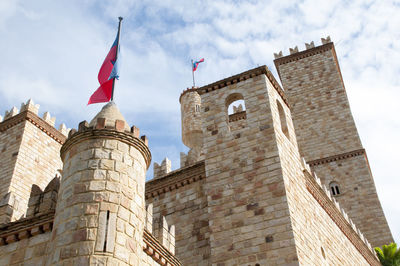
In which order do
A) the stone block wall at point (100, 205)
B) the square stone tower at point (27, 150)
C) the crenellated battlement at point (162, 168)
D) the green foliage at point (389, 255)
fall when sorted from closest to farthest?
the stone block wall at point (100, 205)
the crenellated battlement at point (162, 168)
the square stone tower at point (27, 150)
the green foliage at point (389, 255)

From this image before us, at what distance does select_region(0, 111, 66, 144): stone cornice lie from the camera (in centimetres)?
1972

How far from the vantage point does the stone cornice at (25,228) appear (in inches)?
299

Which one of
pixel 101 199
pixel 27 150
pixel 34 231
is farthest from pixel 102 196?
pixel 27 150

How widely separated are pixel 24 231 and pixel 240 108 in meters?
17.1

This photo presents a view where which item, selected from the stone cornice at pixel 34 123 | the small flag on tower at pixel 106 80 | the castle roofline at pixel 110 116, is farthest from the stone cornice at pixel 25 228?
the stone cornice at pixel 34 123

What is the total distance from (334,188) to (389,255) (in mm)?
4886

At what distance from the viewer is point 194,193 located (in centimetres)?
1310

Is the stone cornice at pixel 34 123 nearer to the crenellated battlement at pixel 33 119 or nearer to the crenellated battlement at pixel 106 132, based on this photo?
the crenellated battlement at pixel 33 119

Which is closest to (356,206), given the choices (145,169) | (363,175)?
(363,175)

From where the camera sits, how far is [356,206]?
2361 centimetres

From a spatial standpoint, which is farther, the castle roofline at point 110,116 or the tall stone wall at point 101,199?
the castle roofline at point 110,116

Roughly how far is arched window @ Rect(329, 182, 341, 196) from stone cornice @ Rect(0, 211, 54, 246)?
64.6 ft

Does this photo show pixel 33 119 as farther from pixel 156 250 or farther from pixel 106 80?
pixel 156 250

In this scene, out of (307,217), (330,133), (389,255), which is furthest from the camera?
(330,133)
